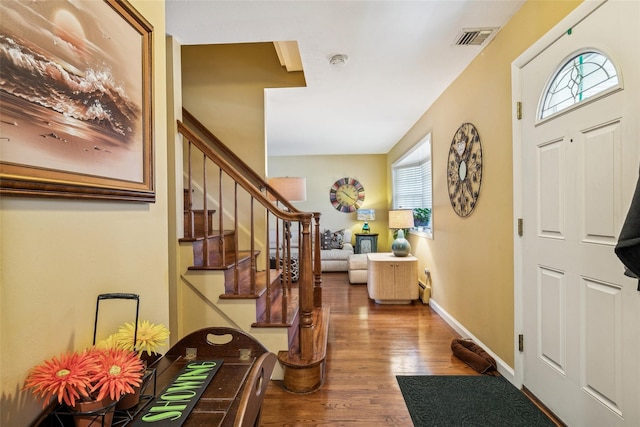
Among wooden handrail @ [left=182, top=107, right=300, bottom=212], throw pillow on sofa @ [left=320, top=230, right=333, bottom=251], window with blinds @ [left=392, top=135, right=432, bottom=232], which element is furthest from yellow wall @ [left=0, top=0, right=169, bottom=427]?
throw pillow on sofa @ [left=320, top=230, right=333, bottom=251]

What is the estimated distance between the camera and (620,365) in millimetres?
1275

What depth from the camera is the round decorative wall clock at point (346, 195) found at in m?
6.66

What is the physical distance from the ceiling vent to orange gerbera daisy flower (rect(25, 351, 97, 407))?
2.65 meters

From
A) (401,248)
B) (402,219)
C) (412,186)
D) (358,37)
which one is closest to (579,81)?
(358,37)

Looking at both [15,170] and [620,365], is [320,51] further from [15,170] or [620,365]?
[620,365]

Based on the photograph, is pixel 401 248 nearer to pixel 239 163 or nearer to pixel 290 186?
pixel 290 186

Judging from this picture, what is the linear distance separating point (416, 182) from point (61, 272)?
4976mm

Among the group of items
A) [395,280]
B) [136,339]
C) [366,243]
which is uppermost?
[136,339]

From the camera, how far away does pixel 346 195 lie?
6.69 metres

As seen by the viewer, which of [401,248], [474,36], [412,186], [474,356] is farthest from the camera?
[412,186]

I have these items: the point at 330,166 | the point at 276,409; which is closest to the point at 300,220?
the point at 276,409

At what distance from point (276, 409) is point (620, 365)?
69.4 inches

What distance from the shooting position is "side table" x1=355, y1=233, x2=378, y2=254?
20.1 ft

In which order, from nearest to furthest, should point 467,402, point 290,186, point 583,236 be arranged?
point 583,236, point 467,402, point 290,186
